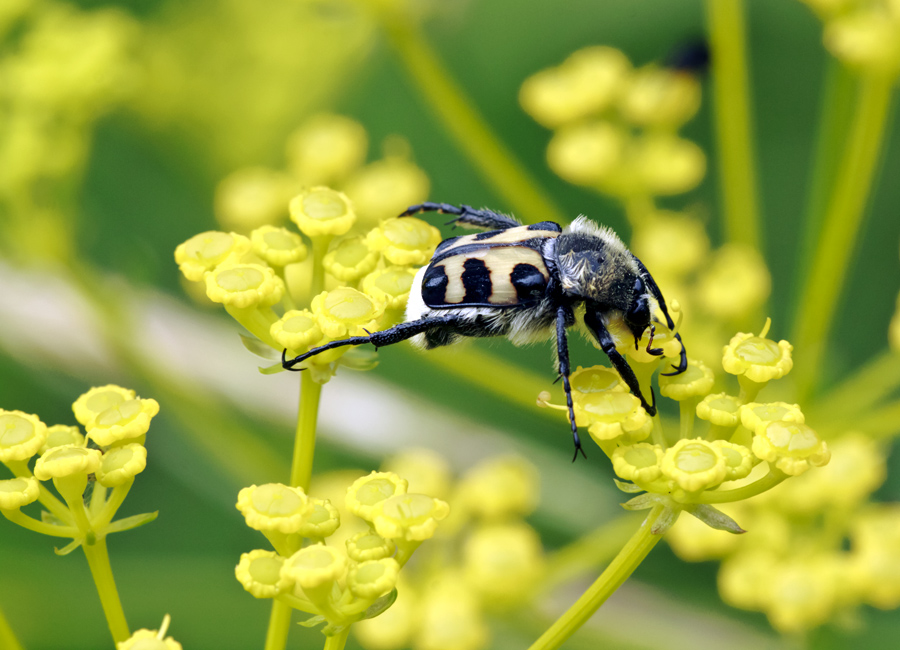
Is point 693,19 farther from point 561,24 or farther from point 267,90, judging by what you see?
point 267,90

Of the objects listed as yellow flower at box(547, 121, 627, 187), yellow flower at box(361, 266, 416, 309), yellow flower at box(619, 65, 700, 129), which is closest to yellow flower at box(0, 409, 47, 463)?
yellow flower at box(361, 266, 416, 309)

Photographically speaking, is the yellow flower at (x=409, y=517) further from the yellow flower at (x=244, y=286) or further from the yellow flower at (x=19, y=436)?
Result: the yellow flower at (x=19, y=436)

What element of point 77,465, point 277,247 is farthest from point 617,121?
point 77,465

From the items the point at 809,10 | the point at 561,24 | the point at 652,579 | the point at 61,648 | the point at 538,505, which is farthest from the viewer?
the point at 561,24

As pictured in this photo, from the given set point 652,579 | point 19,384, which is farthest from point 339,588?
point 19,384

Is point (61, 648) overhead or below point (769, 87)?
below

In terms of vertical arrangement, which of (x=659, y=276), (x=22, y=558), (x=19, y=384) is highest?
(x=659, y=276)

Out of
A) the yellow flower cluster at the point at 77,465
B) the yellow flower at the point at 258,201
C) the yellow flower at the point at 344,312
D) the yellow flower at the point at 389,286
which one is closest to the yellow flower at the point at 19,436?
the yellow flower cluster at the point at 77,465
